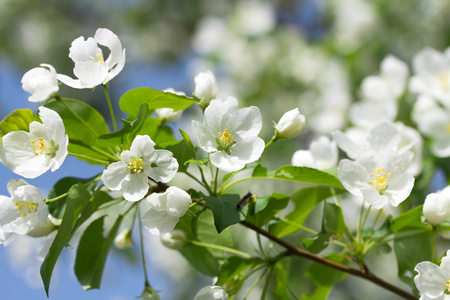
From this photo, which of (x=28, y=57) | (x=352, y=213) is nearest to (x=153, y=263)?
(x=352, y=213)

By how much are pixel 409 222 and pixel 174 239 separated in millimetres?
631

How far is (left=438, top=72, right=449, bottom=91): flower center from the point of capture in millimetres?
2346

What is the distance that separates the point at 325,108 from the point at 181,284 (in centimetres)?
218

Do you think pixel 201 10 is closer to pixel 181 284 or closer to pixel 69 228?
pixel 181 284

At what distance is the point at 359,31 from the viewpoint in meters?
4.26

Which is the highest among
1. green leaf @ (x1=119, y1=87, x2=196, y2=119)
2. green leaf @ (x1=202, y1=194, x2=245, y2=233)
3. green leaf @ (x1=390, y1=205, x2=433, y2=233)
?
green leaf @ (x1=119, y1=87, x2=196, y2=119)

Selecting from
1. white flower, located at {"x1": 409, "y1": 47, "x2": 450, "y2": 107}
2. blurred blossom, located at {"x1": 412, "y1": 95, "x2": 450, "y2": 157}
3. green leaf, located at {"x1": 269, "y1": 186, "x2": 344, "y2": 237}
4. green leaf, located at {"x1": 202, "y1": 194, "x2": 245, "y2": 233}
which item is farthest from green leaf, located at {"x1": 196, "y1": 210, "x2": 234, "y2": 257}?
white flower, located at {"x1": 409, "y1": 47, "x2": 450, "y2": 107}

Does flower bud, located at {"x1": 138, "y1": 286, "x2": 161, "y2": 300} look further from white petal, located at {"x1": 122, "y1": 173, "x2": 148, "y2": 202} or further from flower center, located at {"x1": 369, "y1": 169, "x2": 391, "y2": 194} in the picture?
flower center, located at {"x1": 369, "y1": 169, "x2": 391, "y2": 194}

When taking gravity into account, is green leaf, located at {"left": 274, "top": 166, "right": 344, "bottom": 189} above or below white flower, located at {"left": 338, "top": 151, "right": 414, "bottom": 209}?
above

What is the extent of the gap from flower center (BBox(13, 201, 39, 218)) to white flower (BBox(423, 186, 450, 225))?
0.93 meters

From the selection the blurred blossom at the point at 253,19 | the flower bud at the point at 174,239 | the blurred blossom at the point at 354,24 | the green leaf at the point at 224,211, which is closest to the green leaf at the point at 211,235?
the flower bud at the point at 174,239

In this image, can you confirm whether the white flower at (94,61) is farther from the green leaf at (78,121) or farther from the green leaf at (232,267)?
the green leaf at (232,267)

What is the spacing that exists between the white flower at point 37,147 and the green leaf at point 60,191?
13cm

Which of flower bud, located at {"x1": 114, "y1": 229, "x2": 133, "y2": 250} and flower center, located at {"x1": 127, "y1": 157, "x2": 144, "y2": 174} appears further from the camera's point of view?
flower bud, located at {"x1": 114, "y1": 229, "x2": 133, "y2": 250}
